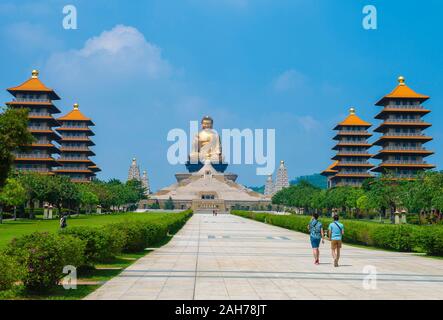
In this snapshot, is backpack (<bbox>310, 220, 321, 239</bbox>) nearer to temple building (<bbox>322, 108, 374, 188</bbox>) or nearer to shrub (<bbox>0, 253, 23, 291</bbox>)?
shrub (<bbox>0, 253, 23, 291</bbox>)

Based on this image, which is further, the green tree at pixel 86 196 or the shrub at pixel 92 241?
the green tree at pixel 86 196

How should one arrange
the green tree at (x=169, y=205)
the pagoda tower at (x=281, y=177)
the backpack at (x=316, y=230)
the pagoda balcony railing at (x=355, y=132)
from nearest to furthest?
the backpack at (x=316, y=230) → the pagoda balcony railing at (x=355, y=132) → the green tree at (x=169, y=205) → the pagoda tower at (x=281, y=177)

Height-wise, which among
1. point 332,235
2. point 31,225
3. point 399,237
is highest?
point 332,235

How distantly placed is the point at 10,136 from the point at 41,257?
19995 millimetres

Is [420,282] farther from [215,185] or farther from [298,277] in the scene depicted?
[215,185]

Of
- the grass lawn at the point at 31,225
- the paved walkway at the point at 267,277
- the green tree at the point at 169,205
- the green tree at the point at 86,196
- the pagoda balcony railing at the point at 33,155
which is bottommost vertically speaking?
the paved walkway at the point at 267,277

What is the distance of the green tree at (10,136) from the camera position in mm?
29925

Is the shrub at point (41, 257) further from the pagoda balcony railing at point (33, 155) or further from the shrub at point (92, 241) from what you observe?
the pagoda balcony railing at point (33, 155)

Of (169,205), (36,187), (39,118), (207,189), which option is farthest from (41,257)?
(207,189)

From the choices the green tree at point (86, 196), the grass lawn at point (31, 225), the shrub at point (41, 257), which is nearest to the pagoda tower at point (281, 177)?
the green tree at point (86, 196)

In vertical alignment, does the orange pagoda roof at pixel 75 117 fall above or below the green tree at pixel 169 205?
above

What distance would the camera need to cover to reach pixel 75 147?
4171 inches

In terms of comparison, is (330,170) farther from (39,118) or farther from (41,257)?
(41,257)
